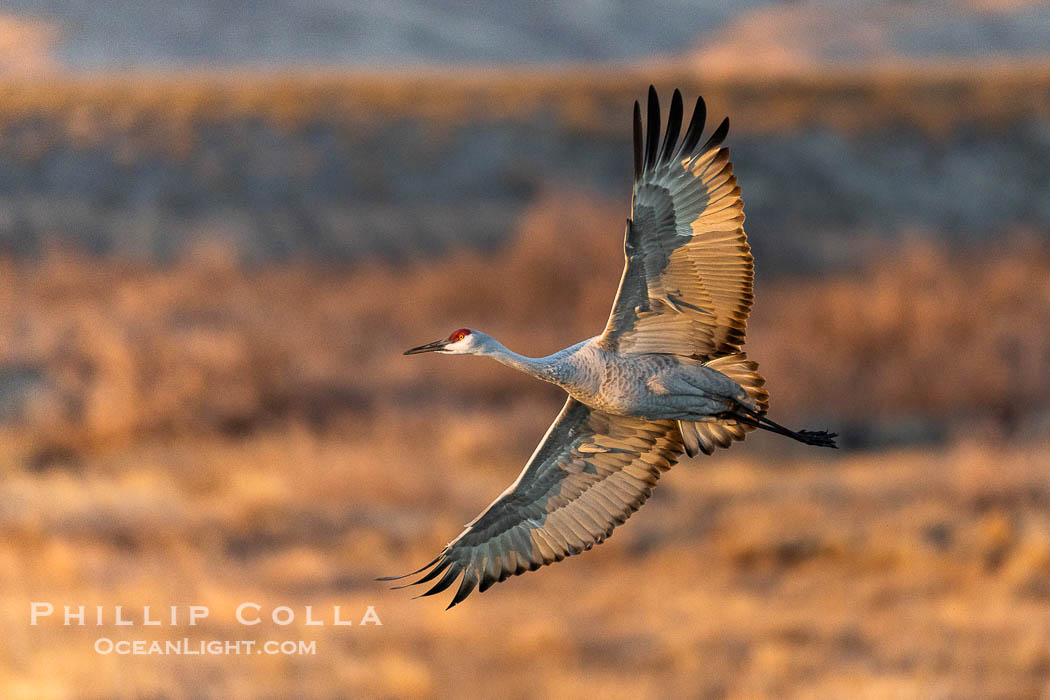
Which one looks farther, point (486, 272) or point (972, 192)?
point (972, 192)

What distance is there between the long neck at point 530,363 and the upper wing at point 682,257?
0.96 feet

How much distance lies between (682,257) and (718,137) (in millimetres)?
368

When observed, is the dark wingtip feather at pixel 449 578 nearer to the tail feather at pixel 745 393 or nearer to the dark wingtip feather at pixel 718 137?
the tail feather at pixel 745 393

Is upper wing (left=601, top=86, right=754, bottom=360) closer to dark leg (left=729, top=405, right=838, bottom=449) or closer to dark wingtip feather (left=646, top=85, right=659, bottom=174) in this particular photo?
dark wingtip feather (left=646, top=85, right=659, bottom=174)

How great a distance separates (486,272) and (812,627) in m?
10.1

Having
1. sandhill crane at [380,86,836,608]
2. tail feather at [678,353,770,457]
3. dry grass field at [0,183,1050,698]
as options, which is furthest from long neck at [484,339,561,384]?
dry grass field at [0,183,1050,698]

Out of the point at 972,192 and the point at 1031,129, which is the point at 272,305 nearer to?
the point at 972,192

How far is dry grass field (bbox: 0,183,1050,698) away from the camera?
1850cm

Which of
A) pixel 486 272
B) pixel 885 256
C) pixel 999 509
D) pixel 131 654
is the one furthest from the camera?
pixel 885 256

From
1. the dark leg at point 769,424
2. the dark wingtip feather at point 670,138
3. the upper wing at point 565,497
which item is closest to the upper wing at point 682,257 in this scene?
the dark wingtip feather at point 670,138

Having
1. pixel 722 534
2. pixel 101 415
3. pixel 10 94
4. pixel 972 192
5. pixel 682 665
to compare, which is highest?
pixel 10 94

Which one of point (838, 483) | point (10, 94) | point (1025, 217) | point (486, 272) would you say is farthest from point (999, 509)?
point (10, 94)

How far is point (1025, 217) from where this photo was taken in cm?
3925

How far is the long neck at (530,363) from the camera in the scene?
8.63 ft
